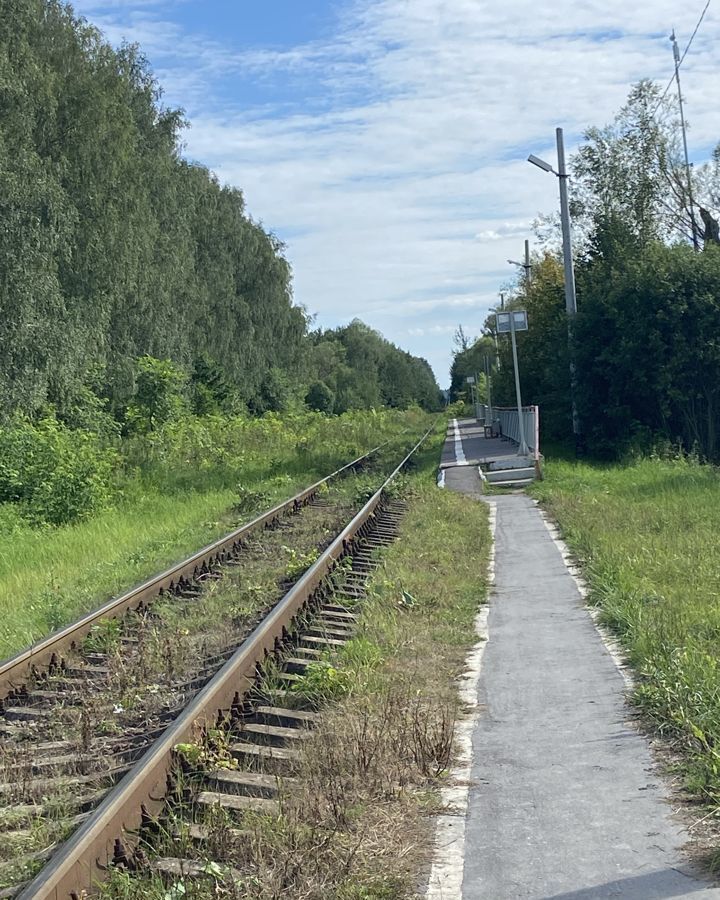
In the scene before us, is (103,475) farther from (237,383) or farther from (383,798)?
(237,383)

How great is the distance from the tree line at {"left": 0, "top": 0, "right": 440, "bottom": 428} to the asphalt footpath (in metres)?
19.8

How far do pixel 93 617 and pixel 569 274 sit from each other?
20795 mm

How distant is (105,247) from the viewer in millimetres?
32094

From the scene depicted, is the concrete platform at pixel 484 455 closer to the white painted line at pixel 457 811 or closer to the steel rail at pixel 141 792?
the steel rail at pixel 141 792

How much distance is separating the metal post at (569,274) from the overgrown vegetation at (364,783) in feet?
63.4

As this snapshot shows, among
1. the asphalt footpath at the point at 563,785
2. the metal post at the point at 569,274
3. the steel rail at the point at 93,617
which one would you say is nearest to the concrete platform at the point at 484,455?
the metal post at the point at 569,274

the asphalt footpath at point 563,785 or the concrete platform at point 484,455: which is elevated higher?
the concrete platform at point 484,455

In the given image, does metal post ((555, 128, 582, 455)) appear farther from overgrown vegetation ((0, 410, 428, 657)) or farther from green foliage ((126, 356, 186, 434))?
green foliage ((126, 356, 186, 434))

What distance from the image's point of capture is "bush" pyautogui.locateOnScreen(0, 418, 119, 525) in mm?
17609

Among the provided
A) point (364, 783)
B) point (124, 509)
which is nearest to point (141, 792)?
point (364, 783)

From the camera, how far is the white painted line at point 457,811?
394 cm

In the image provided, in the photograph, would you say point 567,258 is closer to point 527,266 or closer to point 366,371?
point 527,266

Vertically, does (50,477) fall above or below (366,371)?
below

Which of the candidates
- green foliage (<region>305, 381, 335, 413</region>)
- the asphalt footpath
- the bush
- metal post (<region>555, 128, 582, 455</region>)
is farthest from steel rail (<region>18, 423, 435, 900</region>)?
green foliage (<region>305, 381, 335, 413</region>)
